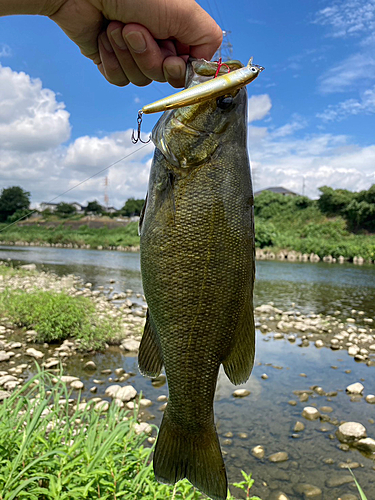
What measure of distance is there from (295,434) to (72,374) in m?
4.14

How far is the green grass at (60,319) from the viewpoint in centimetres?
891

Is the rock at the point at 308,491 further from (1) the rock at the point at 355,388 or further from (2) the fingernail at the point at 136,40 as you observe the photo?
(2) the fingernail at the point at 136,40

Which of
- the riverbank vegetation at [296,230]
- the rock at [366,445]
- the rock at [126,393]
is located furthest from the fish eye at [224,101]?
the riverbank vegetation at [296,230]

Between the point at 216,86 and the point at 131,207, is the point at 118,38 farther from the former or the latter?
the point at 131,207

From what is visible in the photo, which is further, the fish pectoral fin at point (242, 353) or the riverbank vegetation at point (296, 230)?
the riverbank vegetation at point (296, 230)

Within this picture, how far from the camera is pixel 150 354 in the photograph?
190cm

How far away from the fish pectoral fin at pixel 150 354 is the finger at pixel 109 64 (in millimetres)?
1598

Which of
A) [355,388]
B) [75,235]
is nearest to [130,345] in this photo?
[355,388]

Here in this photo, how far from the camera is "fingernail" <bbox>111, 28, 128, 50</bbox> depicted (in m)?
2.28

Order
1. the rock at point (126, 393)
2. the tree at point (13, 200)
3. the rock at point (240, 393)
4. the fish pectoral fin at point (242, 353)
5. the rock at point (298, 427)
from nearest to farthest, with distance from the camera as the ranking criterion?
the fish pectoral fin at point (242, 353), the rock at point (298, 427), the rock at point (126, 393), the rock at point (240, 393), the tree at point (13, 200)

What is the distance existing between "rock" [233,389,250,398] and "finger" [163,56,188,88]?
20.0 feet

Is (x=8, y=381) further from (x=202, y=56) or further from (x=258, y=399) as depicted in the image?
(x=202, y=56)

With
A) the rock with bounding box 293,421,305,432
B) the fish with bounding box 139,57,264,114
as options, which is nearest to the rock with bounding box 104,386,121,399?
the rock with bounding box 293,421,305,432

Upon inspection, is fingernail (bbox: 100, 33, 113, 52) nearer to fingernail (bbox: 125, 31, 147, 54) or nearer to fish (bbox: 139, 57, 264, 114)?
fingernail (bbox: 125, 31, 147, 54)
